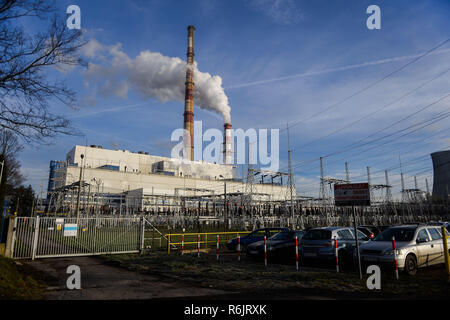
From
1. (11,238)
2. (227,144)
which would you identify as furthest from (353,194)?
(227,144)

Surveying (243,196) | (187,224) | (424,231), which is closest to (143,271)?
(424,231)

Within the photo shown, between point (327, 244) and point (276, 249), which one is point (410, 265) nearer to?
point (327, 244)

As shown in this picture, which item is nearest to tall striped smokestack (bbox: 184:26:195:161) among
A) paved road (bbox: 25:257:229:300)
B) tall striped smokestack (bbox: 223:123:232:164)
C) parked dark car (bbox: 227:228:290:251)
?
tall striped smokestack (bbox: 223:123:232:164)

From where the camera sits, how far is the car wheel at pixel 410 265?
→ 9.09 meters

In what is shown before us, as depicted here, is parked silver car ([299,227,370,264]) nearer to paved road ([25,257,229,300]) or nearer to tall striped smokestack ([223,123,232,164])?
paved road ([25,257,229,300])

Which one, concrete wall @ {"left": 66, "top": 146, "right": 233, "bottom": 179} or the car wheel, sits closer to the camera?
the car wheel

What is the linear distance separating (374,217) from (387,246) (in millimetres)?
45580

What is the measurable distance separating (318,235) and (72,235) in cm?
1131

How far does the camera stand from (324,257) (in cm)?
1131

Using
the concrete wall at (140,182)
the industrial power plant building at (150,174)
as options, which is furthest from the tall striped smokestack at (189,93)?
the concrete wall at (140,182)

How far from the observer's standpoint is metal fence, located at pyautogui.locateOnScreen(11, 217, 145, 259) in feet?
42.6

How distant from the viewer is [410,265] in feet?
30.3

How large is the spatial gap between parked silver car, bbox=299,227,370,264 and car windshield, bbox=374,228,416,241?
138cm

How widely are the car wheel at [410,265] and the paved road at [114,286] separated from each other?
592 centimetres
